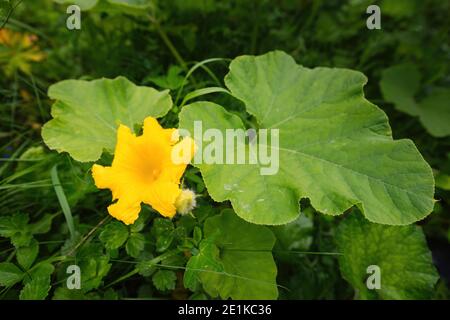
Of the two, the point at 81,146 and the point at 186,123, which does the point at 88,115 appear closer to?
the point at 81,146

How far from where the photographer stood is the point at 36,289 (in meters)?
1.20

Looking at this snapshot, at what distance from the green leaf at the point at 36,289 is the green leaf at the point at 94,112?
357 millimetres

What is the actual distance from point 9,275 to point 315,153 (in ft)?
3.09

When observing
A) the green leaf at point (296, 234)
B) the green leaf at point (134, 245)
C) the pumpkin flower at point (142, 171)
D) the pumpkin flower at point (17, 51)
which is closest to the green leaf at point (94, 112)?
the pumpkin flower at point (142, 171)

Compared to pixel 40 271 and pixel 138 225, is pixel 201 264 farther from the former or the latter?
pixel 40 271

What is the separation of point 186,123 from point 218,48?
102 cm

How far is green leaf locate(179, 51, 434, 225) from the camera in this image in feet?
3.92

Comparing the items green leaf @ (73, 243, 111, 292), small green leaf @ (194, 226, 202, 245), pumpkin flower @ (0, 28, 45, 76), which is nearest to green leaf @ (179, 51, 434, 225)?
small green leaf @ (194, 226, 202, 245)

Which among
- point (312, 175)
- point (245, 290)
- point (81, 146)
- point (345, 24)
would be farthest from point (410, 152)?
point (345, 24)

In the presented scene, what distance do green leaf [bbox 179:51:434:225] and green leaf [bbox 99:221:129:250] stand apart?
0.28 meters

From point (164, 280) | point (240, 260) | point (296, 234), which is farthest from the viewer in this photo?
point (296, 234)

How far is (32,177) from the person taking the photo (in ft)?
5.37

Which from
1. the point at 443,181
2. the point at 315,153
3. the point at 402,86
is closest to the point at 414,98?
the point at 402,86

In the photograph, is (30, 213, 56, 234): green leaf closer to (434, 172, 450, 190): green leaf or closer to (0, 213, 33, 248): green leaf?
(0, 213, 33, 248): green leaf
